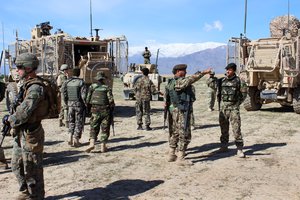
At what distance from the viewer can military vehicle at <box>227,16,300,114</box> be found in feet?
43.4

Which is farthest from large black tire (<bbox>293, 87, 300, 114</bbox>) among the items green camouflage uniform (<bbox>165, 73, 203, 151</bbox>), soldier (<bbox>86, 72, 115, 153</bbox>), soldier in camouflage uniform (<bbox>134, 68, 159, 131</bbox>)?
soldier (<bbox>86, 72, 115, 153</bbox>)

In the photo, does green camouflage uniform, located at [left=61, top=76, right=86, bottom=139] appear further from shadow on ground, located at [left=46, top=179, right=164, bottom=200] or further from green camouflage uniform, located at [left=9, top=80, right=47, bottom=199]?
green camouflage uniform, located at [left=9, top=80, right=47, bottom=199]

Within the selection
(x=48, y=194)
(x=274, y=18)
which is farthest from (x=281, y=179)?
(x=274, y=18)

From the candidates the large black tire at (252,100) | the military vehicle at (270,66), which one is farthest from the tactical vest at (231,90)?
the large black tire at (252,100)

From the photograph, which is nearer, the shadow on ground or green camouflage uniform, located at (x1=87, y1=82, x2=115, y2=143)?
the shadow on ground

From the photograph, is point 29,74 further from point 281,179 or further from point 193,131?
point 193,131

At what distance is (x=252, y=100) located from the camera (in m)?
14.7

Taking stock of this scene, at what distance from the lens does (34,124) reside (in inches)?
179

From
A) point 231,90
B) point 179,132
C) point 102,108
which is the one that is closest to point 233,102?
point 231,90

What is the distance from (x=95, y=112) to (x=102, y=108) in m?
0.18

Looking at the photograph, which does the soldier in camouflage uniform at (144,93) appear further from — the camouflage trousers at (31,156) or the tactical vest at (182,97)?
the camouflage trousers at (31,156)

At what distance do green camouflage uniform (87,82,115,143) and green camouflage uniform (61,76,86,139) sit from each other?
0.47 m

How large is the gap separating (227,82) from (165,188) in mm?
2934

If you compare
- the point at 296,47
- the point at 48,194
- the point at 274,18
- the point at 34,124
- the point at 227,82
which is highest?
the point at 274,18
